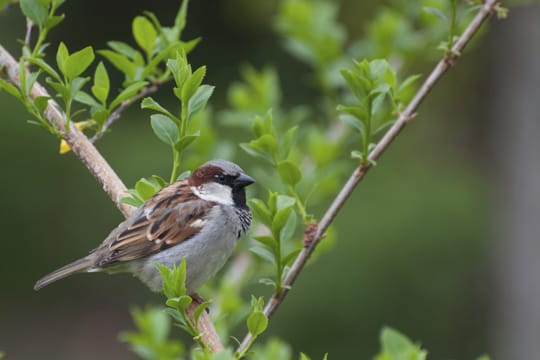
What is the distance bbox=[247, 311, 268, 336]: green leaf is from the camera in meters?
1.51

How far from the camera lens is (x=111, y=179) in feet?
6.01

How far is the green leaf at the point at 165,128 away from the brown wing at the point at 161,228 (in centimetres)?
65

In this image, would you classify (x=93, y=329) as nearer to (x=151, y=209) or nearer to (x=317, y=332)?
(x=317, y=332)

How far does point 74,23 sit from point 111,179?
7936 millimetres

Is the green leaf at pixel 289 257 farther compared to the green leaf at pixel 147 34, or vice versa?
the green leaf at pixel 147 34

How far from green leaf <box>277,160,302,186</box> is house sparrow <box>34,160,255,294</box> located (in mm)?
581

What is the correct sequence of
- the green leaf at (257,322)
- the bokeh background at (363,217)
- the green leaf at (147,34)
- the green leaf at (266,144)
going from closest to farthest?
1. the green leaf at (257,322)
2. the green leaf at (266,144)
3. the green leaf at (147,34)
4. the bokeh background at (363,217)

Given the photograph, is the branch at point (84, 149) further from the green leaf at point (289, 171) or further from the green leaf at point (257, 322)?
the green leaf at point (257, 322)

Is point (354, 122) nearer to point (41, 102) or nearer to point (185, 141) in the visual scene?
point (185, 141)

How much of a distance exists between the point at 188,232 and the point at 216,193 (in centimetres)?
15

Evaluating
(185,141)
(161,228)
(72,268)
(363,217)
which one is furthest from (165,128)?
(363,217)

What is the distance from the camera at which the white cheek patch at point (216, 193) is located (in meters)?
2.56

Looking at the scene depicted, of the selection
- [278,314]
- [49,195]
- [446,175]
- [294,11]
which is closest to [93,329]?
[49,195]

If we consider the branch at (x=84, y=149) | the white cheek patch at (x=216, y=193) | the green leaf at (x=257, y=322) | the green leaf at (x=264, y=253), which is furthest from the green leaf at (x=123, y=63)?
the green leaf at (x=257, y=322)
